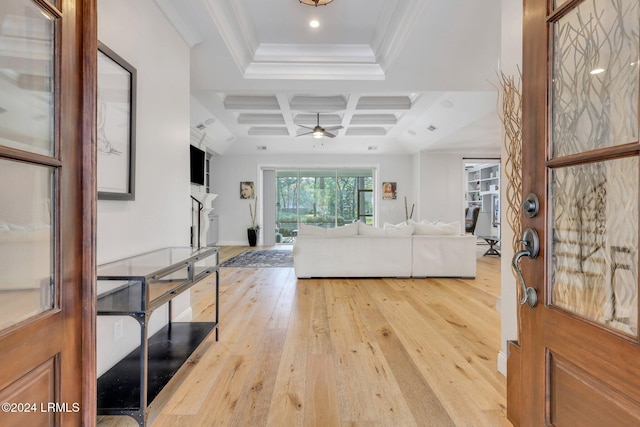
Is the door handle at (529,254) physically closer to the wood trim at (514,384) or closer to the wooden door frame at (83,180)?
the wood trim at (514,384)

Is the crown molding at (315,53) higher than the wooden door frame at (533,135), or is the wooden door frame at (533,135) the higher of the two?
the crown molding at (315,53)

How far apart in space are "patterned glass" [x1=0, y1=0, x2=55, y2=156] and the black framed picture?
0.87m

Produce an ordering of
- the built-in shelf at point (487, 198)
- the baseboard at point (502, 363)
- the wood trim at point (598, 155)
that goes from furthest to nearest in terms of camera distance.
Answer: the built-in shelf at point (487, 198), the baseboard at point (502, 363), the wood trim at point (598, 155)

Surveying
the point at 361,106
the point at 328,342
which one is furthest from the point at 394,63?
the point at 328,342

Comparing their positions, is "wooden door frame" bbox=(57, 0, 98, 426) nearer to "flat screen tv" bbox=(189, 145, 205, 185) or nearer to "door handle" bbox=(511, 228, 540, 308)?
"door handle" bbox=(511, 228, 540, 308)

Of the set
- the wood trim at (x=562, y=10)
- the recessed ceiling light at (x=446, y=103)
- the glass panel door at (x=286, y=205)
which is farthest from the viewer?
the glass panel door at (x=286, y=205)

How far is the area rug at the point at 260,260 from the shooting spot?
584 cm

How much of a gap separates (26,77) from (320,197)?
8.72 metres

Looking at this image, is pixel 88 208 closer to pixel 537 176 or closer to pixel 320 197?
pixel 537 176

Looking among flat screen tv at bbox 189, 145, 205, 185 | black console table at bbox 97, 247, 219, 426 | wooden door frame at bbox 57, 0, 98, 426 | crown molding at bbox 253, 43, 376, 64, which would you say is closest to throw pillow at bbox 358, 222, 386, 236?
crown molding at bbox 253, 43, 376, 64

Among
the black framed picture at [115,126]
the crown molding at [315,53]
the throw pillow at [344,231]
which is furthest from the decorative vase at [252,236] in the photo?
the black framed picture at [115,126]

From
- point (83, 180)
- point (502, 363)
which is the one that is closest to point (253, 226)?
point (502, 363)

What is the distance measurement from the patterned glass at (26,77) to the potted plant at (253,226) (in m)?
8.01

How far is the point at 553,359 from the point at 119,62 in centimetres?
249
